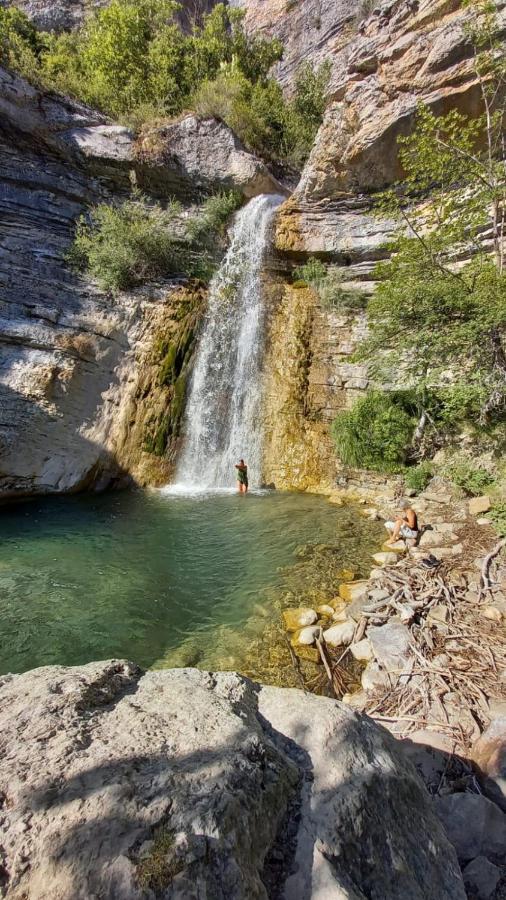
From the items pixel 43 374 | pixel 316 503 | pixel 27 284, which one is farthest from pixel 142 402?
pixel 316 503

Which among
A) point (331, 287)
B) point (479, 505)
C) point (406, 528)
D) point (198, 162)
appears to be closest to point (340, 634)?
point (406, 528)

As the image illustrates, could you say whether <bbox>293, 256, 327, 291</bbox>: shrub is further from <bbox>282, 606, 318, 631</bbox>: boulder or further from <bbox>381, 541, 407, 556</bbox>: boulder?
<bbox>282, 606, 318, 631</bbox>: boulder

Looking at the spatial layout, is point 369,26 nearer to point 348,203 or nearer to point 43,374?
point 348,203

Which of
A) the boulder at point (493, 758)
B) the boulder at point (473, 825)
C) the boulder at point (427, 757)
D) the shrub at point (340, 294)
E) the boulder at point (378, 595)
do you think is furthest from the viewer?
the shrub at point (340, 294)

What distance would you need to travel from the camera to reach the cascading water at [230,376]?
11719mm

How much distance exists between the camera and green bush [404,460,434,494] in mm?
8727

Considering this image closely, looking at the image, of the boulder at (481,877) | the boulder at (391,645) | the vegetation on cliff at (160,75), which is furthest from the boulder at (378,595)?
the vegetation on cliff at (160,75)

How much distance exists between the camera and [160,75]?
16.4 meters

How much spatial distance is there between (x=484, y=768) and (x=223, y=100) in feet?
68.5

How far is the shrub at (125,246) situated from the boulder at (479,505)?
11.9 metres

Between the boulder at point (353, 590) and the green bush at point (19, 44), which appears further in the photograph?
the green bush at point (19, 44)

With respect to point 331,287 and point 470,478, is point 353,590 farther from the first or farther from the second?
point 331,287

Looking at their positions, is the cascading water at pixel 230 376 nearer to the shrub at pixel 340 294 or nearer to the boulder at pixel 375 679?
the shrub at pixel 340 294

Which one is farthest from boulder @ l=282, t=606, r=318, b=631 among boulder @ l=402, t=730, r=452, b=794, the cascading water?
the cascading water
